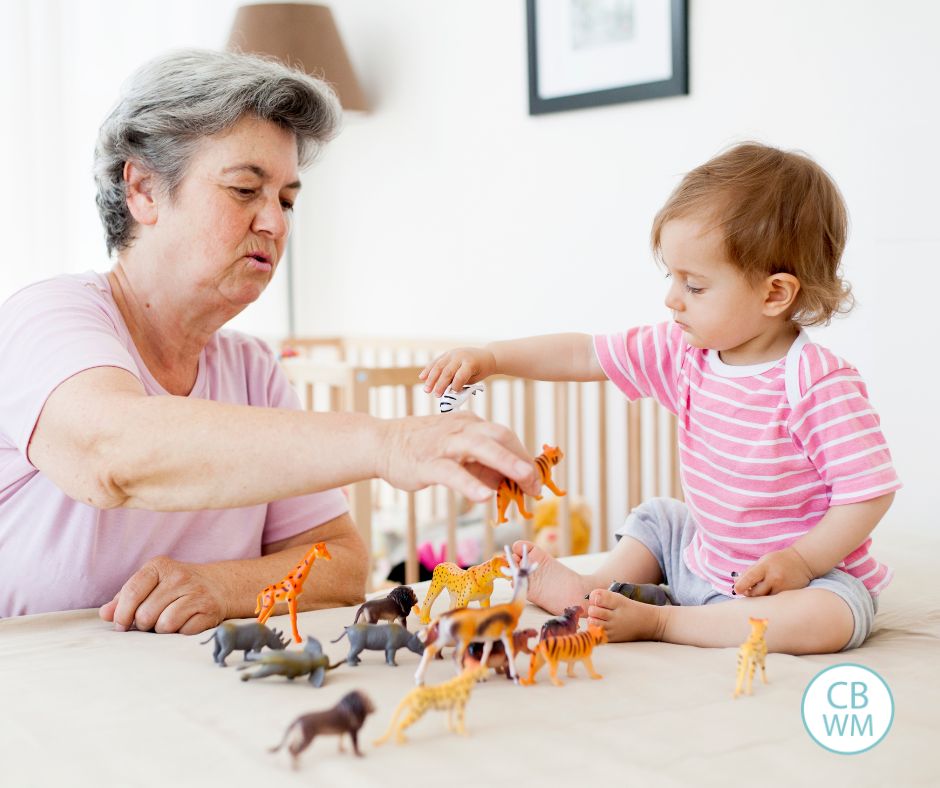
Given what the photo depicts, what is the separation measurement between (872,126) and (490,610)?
1887 millimetres

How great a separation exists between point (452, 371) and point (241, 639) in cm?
43

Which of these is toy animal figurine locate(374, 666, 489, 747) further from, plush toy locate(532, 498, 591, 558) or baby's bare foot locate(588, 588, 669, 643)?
plush toy locate(532, 498, 591, 558)

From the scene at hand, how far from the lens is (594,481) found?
3238mm

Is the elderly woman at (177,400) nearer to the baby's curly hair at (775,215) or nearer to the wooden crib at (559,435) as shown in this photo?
the baby's curly hair at (775,215)

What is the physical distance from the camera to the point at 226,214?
140 centimetres

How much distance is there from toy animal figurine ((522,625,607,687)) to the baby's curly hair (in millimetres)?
546

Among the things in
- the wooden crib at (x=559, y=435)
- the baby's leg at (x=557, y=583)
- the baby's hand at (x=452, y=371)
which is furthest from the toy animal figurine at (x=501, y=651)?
the wooden crib at (x=559, y=435)

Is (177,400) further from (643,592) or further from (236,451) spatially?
(643,592)

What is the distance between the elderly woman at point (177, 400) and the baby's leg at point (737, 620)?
28 centimetres

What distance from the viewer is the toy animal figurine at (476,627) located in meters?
0.88

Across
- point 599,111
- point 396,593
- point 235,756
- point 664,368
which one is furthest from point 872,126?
point 235,756

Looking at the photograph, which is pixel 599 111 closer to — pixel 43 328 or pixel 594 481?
pixel 594 481

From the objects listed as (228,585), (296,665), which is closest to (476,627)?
(296,665)

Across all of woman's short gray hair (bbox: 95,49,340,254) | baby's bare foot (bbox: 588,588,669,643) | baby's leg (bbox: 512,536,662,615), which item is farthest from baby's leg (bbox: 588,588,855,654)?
→ woman's short gray hair (bbox: 95,49,340,254)
